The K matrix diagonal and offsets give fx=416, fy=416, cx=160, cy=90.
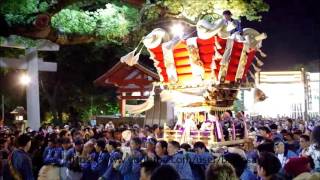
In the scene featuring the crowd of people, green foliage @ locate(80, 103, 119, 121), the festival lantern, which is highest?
the festival lantern

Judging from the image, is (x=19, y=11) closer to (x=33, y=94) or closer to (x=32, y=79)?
(x=33, y=94)

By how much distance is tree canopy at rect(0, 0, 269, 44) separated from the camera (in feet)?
26.4

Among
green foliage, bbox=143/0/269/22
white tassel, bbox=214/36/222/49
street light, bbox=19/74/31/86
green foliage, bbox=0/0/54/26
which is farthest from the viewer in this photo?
street light, bbox=19/74/31/86

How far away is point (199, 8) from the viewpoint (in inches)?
519

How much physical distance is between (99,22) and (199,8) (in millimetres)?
4231

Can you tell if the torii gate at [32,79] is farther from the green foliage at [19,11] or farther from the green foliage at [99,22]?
the green foliage at [19,11]

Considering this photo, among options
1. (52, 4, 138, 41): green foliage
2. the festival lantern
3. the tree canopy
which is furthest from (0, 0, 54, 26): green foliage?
the festival lantern

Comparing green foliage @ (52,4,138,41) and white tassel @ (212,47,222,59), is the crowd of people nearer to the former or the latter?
green foliage @ (52,4,138,41)

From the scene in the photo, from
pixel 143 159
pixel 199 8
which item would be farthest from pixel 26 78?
pixel 143 159

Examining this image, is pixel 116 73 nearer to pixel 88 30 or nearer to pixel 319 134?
pixel 88 30

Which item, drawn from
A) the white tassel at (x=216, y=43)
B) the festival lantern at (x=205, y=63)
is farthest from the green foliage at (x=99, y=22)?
the white tassel at (x=216, y=43)

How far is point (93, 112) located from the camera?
27.1 meters

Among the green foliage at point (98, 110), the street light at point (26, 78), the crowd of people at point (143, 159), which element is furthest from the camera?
the green foliage at point (98, 110)

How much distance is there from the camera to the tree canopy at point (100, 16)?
805cm
